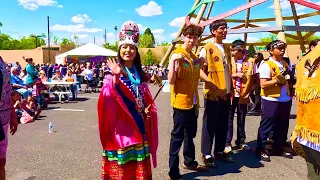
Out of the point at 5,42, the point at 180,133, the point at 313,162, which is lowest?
the point at 180,133

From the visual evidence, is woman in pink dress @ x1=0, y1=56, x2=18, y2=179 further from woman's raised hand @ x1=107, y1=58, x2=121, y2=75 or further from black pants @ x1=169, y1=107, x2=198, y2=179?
black pants @ x1=169, y1=107, x2=198, y2=179

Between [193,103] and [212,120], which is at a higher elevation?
[193,103]

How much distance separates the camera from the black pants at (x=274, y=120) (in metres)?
5.04

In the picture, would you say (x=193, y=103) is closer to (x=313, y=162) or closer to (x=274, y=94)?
(x=274, y=94)

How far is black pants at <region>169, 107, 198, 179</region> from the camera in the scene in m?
4.16

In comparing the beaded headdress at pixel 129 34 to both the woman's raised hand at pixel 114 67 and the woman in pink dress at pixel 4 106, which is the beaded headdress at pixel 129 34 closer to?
the woman's raised hand at pixel 114 67

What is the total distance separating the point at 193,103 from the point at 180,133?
41 centimetres

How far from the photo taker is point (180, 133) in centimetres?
423

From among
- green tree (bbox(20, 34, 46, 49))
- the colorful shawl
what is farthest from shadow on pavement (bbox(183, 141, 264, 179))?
green tree (bbox(20, 34, 46, 49))

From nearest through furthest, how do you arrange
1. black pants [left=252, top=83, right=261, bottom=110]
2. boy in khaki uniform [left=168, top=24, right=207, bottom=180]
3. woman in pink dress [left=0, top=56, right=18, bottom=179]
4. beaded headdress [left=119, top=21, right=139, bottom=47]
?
1. woman in pink dress [left=0, top=56, right=18, bottom=179]
2. beaded headdress [left=119, top=21, right=139, bottom=47]
3. boy in khaki uniform [left=168, top=24, right=207, bottom=180]
4. black pants [left=252, top=83, right=261, bottom=110]

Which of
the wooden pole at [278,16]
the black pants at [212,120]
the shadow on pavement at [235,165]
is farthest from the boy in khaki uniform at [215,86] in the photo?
the wooden pole at [278,16]

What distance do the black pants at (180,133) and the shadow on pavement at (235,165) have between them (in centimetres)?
32

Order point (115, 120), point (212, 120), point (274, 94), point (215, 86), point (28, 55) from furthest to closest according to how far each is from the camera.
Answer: point (28, 55) < point (274, 94) < point (212, 120) < point (215, 86) < point (115, 120)

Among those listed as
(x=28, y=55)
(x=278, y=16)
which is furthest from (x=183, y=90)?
(x=28, y=55)
